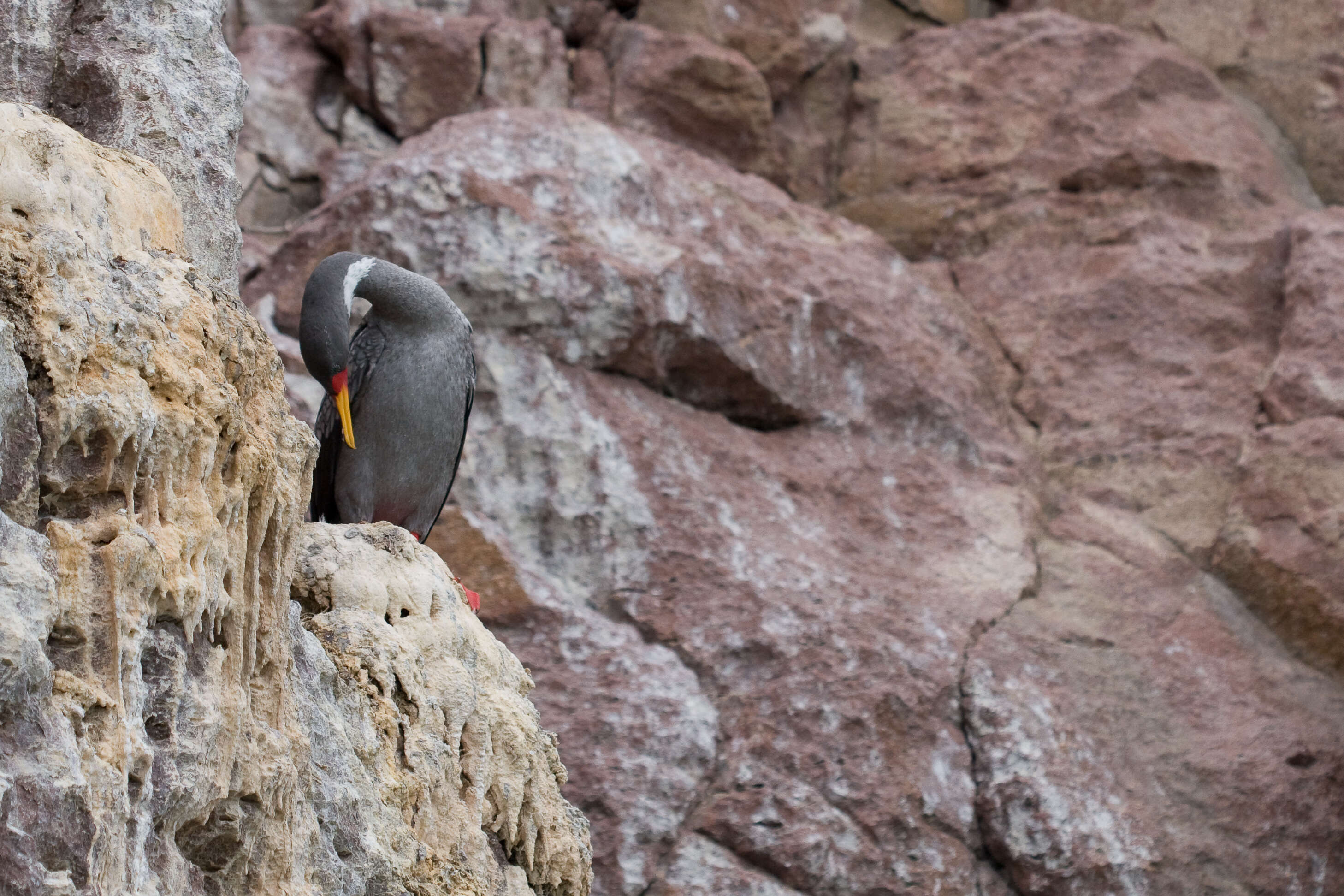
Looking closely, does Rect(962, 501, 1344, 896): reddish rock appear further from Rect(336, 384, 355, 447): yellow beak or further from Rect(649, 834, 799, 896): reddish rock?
Rect(336, 384, 355, 447): yellow beak

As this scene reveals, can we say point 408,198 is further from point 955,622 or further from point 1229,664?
point 1229,664

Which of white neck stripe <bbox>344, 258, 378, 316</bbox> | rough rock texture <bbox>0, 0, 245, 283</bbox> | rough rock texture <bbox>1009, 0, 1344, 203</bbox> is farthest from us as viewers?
rough rock texture <bbox>1009, 0, 1344, 203</bbox>

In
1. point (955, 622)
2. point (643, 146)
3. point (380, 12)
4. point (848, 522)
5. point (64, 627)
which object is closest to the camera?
point (64, 627)

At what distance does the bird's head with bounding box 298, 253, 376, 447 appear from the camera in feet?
12.0

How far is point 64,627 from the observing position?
6.70 feet

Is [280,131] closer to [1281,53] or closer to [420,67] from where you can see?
[420,67]

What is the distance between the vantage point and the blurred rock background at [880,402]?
5.20 meters

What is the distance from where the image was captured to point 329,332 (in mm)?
3641

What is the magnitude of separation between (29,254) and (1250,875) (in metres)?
4.86

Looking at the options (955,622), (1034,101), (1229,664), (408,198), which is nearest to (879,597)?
(955,622)

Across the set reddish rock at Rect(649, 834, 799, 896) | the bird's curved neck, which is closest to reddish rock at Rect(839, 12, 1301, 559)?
reddish rock at Rect(649, 834, 799, 896)

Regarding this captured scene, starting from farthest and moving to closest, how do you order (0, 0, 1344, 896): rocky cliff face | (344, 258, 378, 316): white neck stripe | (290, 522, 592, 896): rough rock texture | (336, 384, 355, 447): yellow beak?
1. (344, 258, 378, 316): white neck stripe
2. (336, 384, 355, 447): yellow beak
3. (290, 522, 592, 896): rough rock texture
4. (0, 0, 1344, 896): rocky cliff face

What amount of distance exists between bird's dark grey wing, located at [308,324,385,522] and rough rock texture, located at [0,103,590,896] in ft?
5.08

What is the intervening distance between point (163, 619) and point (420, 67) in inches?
250
